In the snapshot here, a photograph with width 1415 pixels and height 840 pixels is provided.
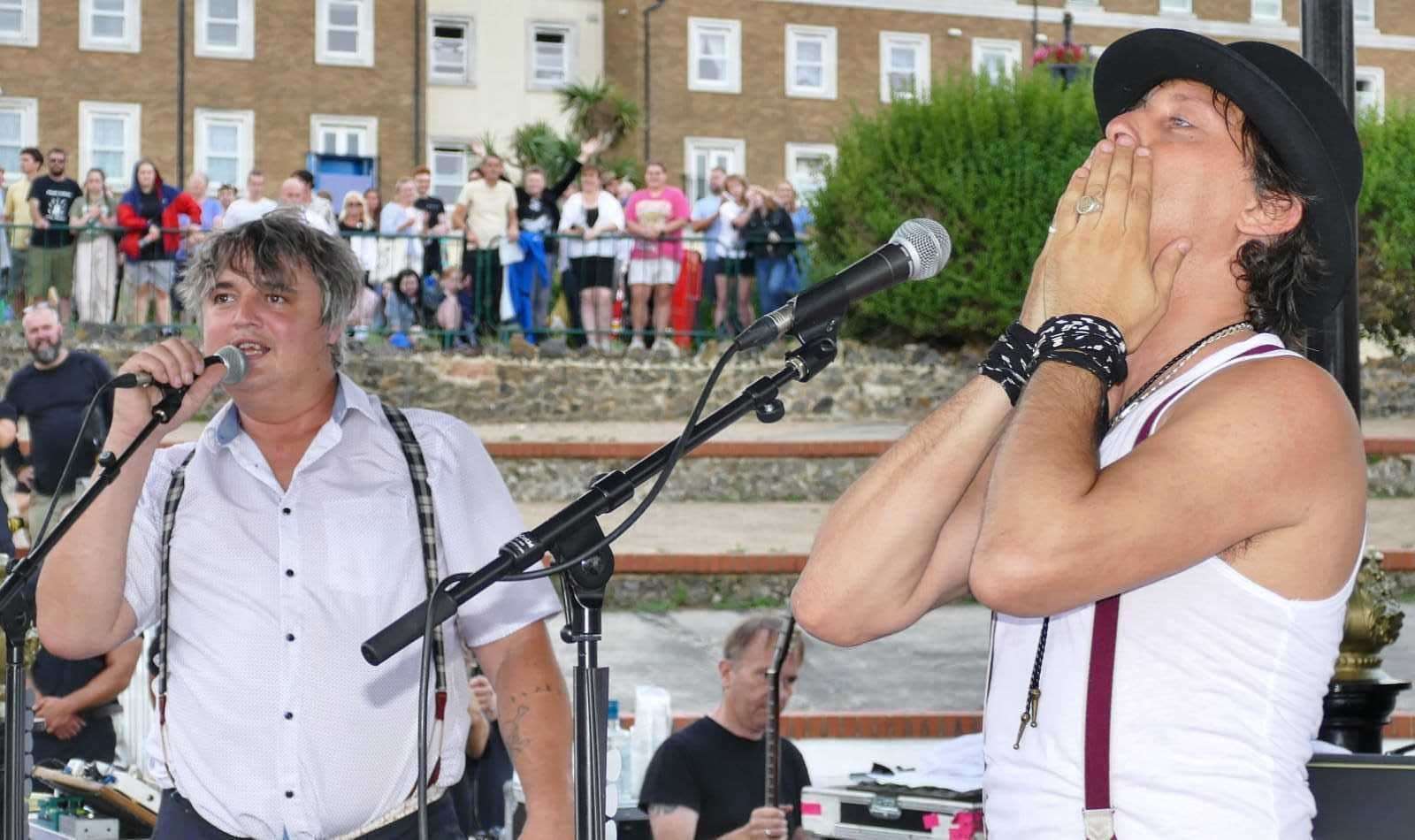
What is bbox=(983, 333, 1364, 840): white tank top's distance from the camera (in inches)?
82.5

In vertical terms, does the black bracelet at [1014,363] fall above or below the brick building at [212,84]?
below

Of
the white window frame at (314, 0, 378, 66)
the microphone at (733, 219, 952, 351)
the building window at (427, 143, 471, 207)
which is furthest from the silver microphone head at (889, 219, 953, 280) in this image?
the building window at (427, 143, 471, 207)

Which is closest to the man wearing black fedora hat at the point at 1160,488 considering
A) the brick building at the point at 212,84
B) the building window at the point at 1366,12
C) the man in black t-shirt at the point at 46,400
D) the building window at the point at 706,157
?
the man in black t-shirt at the point at 46,400

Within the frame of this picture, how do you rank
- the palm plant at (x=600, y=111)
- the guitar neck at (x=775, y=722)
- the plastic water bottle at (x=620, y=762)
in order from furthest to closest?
the palm plant at (x=600, y=111) < the plastic water bottle at (x=620, y=762) < the guitar neck at (x=775, y=722)

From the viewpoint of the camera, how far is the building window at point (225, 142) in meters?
32.8

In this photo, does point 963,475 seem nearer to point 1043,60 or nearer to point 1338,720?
point 1338,720

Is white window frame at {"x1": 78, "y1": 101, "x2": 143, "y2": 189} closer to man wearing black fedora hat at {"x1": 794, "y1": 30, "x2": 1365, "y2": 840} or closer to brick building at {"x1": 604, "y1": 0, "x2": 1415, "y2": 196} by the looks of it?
brick building at {"x1": 604, "y1": 0, "x2": 1415, "y2": 196}

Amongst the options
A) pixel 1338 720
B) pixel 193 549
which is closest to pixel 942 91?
pixel 1338 720

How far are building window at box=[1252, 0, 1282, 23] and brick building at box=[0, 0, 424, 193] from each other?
18.7m

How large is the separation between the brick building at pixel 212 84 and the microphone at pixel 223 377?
30.3 metres

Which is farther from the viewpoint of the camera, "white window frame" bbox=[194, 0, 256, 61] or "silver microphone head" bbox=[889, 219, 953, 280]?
"white window frame" bbox=[194, 0, 256, 61]

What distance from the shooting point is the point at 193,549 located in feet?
11.0

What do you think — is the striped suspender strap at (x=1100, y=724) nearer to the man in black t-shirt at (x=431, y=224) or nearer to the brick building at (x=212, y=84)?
the man in black t-shirt at (x=431, y=224)

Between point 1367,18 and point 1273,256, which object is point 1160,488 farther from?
point 1367,18
